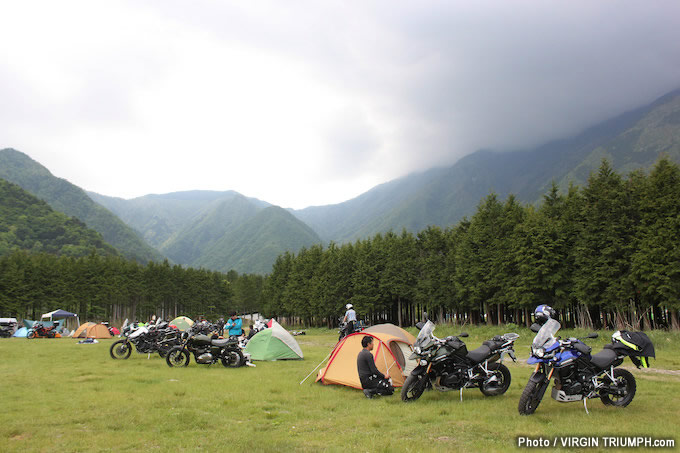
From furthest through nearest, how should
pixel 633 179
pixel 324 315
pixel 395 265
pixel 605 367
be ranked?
pixel 324 315
pixel 395 265
pixel 633 179
pixel 605 367

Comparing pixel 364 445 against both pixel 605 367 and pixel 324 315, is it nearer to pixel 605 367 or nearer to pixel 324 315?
pixel 605 367

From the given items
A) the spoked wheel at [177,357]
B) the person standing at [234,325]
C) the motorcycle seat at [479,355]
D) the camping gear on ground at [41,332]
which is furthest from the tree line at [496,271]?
the camping gear on ground at [41,332]

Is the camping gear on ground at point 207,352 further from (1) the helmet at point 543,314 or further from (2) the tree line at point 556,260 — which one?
(2) the tree line at point 556,260

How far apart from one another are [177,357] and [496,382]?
11.4 meters

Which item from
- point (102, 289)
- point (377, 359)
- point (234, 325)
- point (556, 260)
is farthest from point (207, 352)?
point (102, 289)

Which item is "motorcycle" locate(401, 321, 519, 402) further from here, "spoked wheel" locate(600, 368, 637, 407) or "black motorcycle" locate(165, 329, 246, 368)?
"black motorcycle" locate(165, 329, 246, 368)

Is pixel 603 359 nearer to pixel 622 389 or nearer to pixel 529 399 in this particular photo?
pixel 622 389

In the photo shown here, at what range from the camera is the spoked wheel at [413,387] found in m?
9.00

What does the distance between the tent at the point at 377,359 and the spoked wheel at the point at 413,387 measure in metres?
1.34

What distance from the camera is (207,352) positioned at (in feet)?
49.5

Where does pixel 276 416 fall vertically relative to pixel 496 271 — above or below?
below

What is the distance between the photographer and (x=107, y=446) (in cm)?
603

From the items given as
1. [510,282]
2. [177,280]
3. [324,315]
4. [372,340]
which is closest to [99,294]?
[177,280]

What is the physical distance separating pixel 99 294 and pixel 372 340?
209 feet
